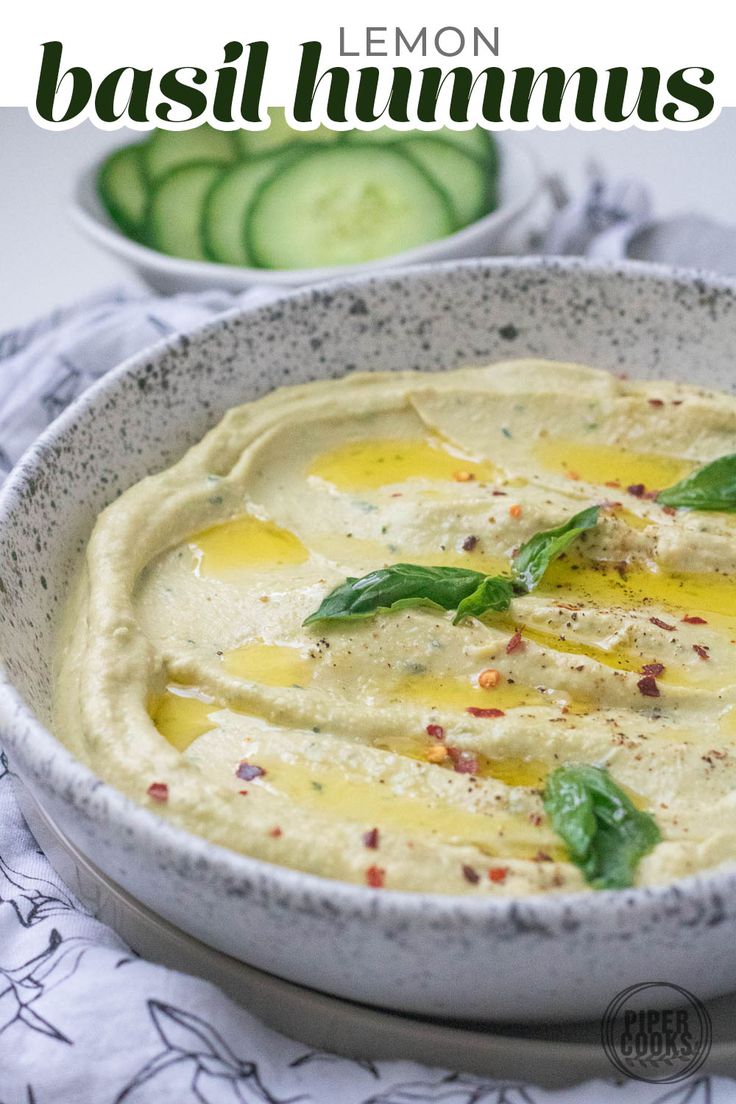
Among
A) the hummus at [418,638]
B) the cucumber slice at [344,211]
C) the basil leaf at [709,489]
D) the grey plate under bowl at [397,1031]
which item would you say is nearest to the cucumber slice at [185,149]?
the cucumber slice at [344,211]

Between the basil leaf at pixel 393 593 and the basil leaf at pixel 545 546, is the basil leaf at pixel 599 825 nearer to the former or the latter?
the basil leaf at pixel 393 593

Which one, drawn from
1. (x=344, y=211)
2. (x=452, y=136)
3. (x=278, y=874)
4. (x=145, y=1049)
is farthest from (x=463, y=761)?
(x=452, y=136)

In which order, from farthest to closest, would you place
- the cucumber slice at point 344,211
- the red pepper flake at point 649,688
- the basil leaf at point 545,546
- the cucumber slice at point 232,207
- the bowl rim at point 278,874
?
the cucumber slice at point 232,207, the cucumber slice at point 344,211, the basil leaf at point 545,546, the red pepper flake at point 649,688, the bowl rim at point 278,874

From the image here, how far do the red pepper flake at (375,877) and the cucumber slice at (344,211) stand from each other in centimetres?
467

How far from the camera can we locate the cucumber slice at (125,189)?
7520 mm

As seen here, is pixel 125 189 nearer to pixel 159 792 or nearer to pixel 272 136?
pixel 272 136

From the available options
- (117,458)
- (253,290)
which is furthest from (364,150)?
(117,458)

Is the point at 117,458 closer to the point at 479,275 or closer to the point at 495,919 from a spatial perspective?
the point at 479,275

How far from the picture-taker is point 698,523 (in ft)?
15.3

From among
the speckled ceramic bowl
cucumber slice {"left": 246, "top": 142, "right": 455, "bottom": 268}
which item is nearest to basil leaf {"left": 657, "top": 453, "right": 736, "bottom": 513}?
the speckled ceramic bowl

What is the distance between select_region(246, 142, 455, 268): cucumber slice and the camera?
722 centimetres

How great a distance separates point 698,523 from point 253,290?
2.79 m
